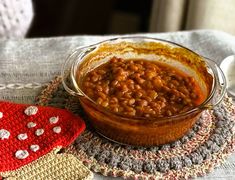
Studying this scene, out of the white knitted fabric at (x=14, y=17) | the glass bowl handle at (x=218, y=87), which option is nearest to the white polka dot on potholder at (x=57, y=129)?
the glass bowl handle at (x=218, y=87)

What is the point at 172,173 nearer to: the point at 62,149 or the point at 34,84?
the point at 62,149

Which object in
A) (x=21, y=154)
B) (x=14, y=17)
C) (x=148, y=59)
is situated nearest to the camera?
(x=21, y=154)

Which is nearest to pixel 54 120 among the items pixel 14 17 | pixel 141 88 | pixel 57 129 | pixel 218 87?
pixel 57 129

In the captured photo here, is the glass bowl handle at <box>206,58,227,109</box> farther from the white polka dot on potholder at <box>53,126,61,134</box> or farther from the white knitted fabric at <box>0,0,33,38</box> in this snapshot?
the white knitted fabric at <box>0,0,33,38</box>

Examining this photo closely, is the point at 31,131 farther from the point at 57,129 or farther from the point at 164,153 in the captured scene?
the point at 164,153

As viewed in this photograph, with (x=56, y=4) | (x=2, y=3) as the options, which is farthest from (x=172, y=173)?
(x=56, y=4)
